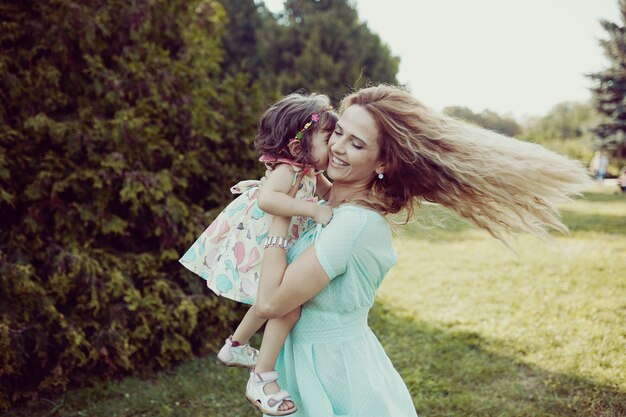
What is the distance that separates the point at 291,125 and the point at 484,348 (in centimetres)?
352

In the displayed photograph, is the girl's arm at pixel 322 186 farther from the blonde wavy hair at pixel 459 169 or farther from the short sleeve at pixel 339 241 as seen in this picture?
the short sleeve at pixel 339 241

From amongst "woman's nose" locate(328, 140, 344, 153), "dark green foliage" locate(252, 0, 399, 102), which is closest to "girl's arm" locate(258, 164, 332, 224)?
"woman's nose" locate(328, 140, 344, 153)

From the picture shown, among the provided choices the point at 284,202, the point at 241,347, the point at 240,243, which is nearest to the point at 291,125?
the point at 284,202

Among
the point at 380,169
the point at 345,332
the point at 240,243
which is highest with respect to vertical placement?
the point at 380,169

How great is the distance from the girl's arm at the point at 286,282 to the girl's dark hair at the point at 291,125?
0.49 m

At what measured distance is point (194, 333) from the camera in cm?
477

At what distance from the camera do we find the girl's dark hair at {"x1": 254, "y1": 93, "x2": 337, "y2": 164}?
7.49ft

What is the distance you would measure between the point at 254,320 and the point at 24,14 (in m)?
3.00

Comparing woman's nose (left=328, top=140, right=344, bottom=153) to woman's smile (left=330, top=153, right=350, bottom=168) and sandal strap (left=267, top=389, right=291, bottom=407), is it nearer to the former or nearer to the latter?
woman's smile (left=330, top=153, right=350, bottom=168)

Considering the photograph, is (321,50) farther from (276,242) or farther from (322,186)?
(276,242)

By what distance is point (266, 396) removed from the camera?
2.03 metres

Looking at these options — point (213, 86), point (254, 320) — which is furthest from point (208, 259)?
point (213, 86)

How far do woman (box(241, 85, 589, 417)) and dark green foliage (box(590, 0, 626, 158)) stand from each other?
83.6 feet

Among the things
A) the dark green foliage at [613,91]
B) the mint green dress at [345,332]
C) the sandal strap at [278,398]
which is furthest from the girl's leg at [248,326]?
the dark green foliage at [613,91]
